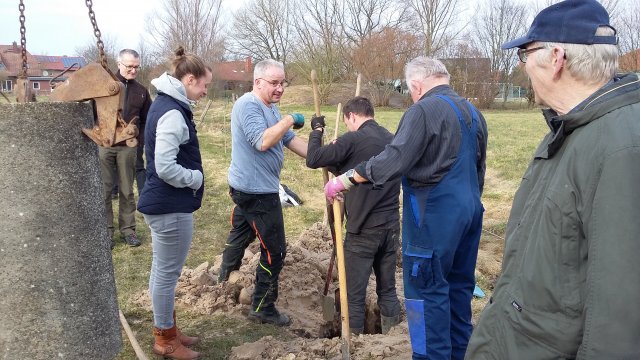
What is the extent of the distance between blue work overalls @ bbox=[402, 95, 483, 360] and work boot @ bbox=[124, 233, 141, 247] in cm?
417

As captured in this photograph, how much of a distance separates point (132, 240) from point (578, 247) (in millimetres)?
5765

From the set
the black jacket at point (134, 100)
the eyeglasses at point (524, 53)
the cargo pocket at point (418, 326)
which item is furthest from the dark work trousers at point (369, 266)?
the black jacket at point (134, 100)

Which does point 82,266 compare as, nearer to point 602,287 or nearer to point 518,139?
point 602,287

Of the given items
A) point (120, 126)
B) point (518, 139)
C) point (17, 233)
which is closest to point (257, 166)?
point (120, 126)

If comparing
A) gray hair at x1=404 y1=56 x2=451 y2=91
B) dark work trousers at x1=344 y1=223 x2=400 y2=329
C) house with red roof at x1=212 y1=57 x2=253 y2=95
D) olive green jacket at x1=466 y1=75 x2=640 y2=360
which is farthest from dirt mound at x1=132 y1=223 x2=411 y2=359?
house with red roof at x1=212 y1=57 x2=253 y2=95

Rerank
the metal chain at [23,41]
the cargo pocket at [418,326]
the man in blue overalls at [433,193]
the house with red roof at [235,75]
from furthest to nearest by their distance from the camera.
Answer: the house with red roof at [235,75] → the cargo pocket at [418,326] → the man in blue overalls at [433,193] → the metal chain at [23,41]

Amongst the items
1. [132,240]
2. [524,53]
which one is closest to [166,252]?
[524,53]

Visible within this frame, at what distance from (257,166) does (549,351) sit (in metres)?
2.71

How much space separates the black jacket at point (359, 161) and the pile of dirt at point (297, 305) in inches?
34.4

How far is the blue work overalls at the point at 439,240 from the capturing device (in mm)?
3160

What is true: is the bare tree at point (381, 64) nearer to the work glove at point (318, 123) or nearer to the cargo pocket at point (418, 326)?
the work glove at point (318, 123)

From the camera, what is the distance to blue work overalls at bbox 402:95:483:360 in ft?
10.4

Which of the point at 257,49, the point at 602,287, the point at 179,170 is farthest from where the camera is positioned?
the point at 257,49

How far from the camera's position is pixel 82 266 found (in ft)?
8.05
